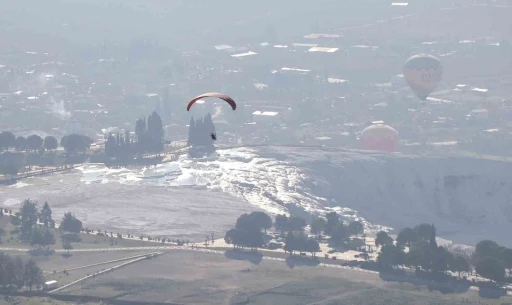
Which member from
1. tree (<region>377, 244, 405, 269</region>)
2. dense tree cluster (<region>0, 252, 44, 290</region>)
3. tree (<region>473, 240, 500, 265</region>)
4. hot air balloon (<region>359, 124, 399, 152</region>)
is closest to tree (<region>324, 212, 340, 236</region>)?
tree (<region>377, 244, 405, 269</region>)

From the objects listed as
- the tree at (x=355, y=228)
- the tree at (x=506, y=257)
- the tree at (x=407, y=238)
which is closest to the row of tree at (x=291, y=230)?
the tree at (x=355, y=228)

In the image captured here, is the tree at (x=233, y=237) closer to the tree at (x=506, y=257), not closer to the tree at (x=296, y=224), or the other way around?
the tree at (x=296, y=224)

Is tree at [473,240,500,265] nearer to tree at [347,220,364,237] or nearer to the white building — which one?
tree at [347,220,364,237]

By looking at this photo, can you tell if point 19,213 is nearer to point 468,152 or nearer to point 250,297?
point 250,297

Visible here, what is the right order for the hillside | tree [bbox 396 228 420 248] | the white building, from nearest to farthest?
tree [bbox 396 228 420 248] → the hillside → the white building

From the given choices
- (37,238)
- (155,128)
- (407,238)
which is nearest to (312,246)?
(407,238)

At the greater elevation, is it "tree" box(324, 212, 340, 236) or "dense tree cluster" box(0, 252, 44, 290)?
"tree" box(324, 212, 340, 236)
